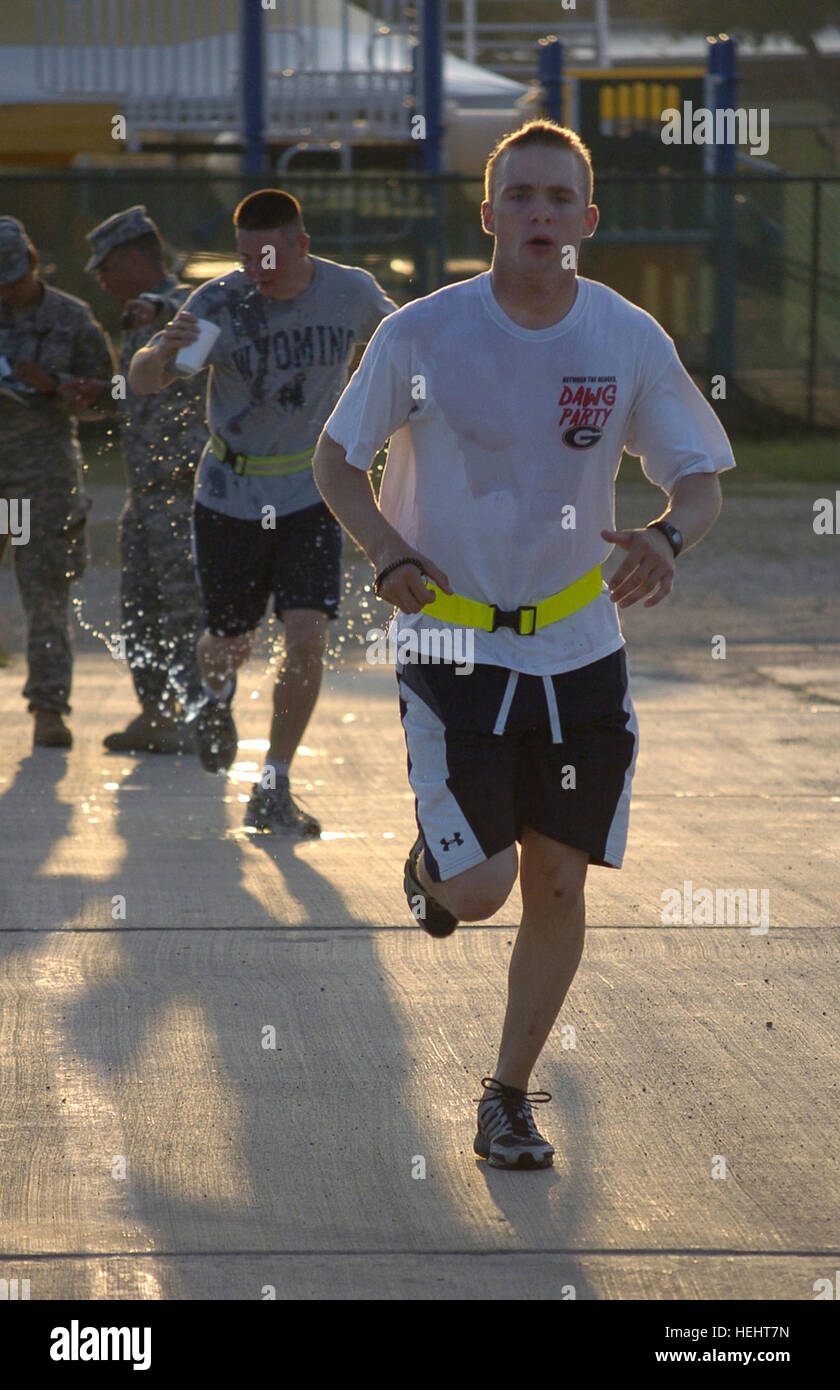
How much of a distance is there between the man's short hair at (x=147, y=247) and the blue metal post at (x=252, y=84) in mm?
8639

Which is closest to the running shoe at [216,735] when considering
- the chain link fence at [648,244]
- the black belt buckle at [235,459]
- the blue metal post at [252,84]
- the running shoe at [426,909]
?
the black belt buckle at [235,459]

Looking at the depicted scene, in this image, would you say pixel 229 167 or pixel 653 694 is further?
pixel 229 167

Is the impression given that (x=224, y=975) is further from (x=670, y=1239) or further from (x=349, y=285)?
(x=349, y=285)

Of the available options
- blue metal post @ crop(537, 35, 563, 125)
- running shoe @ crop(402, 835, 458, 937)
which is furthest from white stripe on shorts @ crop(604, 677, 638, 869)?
blue metal post @ crop(537, 35, 563, 125)

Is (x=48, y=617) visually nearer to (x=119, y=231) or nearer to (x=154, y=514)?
(x=154, y=514)

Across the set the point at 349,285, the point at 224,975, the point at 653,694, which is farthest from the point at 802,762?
the point at 224,975

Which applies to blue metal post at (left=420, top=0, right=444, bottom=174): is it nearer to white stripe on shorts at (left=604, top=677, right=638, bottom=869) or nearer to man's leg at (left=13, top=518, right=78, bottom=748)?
man's leg at (left=13, top=518, right=78, bottom=748)

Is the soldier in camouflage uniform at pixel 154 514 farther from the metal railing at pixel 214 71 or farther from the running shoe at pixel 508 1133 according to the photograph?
the metal railing at pixel 214 71

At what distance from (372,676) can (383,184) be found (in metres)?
7.75

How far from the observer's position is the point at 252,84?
16.0 meters

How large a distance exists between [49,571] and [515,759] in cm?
447

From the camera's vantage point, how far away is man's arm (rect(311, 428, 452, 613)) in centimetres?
337

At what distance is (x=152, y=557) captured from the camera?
7.54 m

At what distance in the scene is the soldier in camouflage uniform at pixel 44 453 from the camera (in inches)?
297
